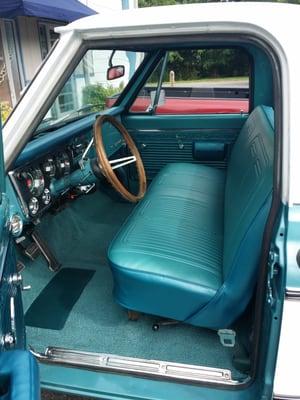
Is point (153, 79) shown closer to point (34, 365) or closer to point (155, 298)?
point (155, 298)

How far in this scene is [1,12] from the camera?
5.75 m

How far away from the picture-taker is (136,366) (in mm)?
1569

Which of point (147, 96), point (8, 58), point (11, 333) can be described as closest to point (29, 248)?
point (11, 333)

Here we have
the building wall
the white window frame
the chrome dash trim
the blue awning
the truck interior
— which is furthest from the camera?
the building wall

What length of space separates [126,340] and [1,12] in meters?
5.65

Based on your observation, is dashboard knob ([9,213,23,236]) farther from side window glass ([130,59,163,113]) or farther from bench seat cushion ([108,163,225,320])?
side window glass ([130,59,163,113])

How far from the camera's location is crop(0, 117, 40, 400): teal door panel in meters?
0.90

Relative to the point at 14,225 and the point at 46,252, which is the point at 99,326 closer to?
the point at 46,252

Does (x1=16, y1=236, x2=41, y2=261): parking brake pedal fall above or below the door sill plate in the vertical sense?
above

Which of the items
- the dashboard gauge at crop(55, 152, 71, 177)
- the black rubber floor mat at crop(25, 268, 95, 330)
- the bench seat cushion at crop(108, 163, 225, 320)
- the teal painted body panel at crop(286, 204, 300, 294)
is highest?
the teal painted body panel at crop(286, 204, 300, 294)

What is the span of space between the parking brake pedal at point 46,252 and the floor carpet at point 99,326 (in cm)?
Answer: 5

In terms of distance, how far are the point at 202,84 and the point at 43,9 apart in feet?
13.2

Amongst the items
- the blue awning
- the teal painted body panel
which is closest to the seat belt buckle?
the teal painted body panel

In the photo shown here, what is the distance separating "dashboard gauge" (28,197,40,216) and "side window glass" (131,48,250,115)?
62.3 inches
